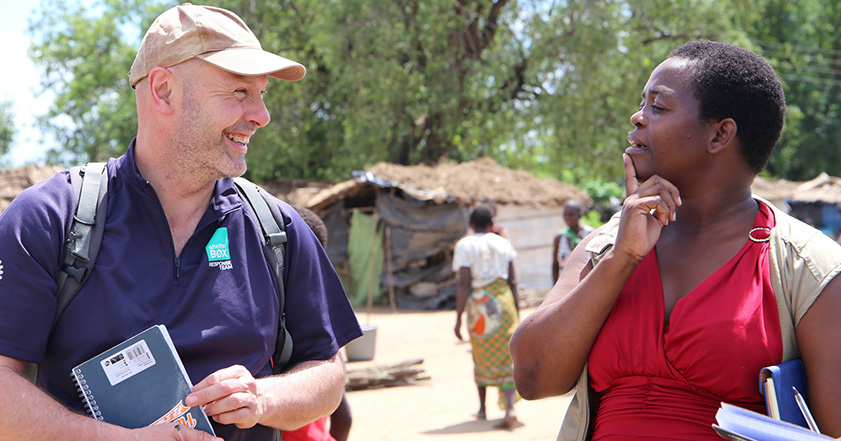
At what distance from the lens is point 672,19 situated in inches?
830

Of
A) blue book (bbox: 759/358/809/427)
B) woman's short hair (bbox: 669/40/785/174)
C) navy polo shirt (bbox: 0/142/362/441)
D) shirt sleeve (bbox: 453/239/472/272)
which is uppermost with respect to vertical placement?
woman's short hair (bbox: 669/40/785/174)

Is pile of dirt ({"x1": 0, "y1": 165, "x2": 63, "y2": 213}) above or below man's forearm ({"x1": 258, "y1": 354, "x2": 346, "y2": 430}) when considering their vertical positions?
below

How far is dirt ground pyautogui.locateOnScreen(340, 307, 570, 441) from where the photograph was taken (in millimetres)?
6992

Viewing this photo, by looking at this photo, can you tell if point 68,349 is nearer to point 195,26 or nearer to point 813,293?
point 195,26

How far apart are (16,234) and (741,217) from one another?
183 cm

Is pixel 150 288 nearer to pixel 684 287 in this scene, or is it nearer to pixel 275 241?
pixel 275 241

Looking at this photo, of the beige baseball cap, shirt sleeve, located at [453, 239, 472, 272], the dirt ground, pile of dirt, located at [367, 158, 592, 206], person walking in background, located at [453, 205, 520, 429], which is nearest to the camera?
the beige baseball cap

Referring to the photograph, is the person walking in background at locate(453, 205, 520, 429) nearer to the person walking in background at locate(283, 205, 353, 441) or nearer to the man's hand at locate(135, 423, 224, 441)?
the person walking in background at locate(283, 205, 353, 441)

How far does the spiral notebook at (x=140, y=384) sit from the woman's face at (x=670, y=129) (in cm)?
131

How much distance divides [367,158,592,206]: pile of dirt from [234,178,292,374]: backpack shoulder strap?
51.6 feet

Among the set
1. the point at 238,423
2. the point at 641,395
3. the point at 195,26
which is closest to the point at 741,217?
the point at 641,395

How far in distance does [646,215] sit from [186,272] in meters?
1.21

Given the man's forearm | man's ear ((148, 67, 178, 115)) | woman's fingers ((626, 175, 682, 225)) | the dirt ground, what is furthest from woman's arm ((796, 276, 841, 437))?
the dirt ground

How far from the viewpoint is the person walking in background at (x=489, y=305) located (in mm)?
7238
